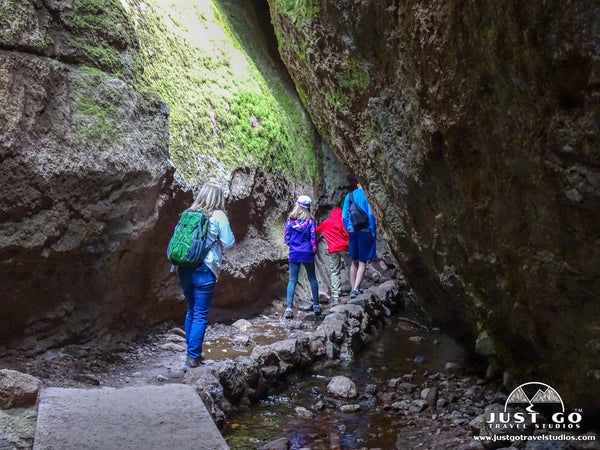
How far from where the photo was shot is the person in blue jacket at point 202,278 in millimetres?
5266

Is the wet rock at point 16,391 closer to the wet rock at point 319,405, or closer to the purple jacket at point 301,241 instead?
the wet rock at point 319,405

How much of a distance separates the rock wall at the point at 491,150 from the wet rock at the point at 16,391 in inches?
127

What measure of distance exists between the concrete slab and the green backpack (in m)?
1.84

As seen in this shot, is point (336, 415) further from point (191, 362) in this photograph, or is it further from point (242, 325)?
point (242, 325)

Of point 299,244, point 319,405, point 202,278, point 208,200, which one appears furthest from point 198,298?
point 299,244

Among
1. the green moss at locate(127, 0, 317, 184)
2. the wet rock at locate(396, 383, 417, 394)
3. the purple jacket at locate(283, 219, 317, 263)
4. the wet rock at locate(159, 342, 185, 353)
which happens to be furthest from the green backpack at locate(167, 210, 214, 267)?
the purple jacket at locate(283, 219, 317, 263)

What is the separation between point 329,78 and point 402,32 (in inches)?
78.4

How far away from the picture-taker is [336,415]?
485cm

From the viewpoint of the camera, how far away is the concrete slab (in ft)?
8.58

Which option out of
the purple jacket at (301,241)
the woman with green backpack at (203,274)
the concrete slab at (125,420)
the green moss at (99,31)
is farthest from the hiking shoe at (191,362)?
the purple jacket at (301,241)

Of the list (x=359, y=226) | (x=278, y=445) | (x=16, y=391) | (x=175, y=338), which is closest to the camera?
(x=16, y=391)

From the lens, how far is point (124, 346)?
582cm

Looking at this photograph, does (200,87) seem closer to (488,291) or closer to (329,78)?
(329,78)

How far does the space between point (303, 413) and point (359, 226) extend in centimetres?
476
